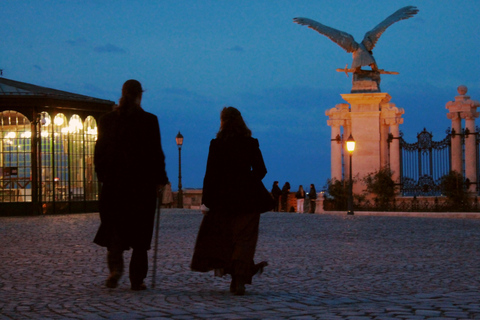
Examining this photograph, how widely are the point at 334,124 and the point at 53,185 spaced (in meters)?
11.5

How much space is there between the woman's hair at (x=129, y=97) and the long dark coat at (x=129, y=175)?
51 millimetres

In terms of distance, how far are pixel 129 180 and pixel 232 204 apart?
3.12 feet

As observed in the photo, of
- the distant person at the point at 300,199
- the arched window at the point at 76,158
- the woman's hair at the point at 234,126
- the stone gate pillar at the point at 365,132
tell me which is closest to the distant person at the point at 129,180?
the woman's hair at the point at 234,126

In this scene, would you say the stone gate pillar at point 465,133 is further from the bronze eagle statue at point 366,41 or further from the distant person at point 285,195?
the distant person at point 285,195

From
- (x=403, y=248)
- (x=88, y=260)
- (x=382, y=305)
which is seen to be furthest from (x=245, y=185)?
(x=403, y=248)

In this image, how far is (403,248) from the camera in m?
12.8

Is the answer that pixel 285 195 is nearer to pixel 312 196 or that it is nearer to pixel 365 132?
pixel 312 196

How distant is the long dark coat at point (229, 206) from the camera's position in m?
7.18

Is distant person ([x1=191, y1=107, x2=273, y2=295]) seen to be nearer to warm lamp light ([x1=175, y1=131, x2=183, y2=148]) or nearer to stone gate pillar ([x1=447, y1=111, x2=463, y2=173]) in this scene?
stone gate pillar ([x1=447, y1=111, x2=463, y2=173])

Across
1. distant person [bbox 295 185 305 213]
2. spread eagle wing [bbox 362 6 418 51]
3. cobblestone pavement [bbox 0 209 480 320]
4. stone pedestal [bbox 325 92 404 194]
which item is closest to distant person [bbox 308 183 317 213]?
distant person [bbox 295 185 305 213]

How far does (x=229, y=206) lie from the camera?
7.27 metres

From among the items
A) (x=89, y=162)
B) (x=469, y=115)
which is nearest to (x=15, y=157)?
(x=89, y=162)

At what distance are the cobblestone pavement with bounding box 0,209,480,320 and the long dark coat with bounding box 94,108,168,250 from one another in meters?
0.54

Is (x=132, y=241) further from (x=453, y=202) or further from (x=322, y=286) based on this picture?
(x=453, y=202)
